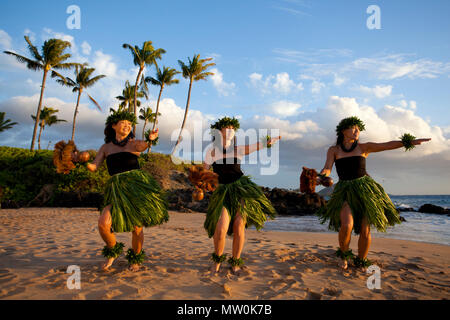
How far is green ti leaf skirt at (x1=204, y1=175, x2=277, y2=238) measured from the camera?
307 cm

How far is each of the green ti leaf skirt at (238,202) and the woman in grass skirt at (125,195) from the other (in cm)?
60

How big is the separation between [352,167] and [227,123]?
166 cm

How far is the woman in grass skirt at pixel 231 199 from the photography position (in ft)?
10.00

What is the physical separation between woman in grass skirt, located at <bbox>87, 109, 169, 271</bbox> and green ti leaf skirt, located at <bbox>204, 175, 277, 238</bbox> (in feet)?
1.98

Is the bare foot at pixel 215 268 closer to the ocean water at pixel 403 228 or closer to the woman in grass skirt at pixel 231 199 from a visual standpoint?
the woman in grass skirt at pixel 231 199

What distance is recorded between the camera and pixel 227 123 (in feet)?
11.1

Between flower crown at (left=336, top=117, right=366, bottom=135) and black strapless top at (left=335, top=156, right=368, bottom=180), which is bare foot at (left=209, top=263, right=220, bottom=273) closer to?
black strapless top at (left=335, top=156, right=368, bottom=180)

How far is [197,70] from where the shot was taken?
23672mm

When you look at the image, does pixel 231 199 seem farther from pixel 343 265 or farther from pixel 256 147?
pixel 343 265

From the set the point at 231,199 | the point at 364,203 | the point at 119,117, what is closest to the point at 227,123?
the point at 231,199

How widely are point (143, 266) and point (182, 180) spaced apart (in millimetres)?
17015

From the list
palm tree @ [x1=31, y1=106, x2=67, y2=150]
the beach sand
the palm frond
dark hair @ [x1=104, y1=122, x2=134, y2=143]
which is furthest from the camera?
palm tree @ [x1=31, y1=106, x2=67, y2=150]

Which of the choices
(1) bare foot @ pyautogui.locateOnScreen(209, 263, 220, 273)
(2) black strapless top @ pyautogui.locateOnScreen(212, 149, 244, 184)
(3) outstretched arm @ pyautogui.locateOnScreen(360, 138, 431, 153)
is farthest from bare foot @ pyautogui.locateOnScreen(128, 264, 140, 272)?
(3) outstretched arm @ pyautogui.locateOnScreen(360, 138, 431, 153)
